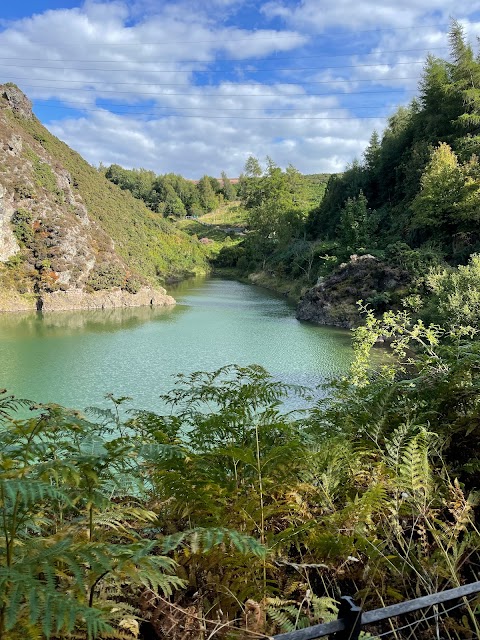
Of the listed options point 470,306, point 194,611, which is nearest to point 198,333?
point 470,306

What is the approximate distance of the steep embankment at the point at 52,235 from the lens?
26.9 m

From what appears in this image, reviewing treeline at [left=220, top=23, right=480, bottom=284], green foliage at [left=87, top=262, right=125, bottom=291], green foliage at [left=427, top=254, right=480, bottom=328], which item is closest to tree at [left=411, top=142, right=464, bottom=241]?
treeline at [left=220, top=23, right=480, bottom=284]

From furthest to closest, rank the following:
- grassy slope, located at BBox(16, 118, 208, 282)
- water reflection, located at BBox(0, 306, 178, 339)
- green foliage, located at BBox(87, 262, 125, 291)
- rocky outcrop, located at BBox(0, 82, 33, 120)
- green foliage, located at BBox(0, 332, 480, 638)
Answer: grassy slope, located at BBox(16, 118, 208, 282) < rocky outcrop, located at BBox(0, 82, 33, 120) < green foliage, located at BBox(87, 262, 125, 291) < water reflection, located at BBox(0, 306, 178, 339) < green foliage, located at BBox(0, 332, 480, 638)

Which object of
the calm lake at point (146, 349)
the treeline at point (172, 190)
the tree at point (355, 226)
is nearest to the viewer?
the calm lake at point (146, 349)

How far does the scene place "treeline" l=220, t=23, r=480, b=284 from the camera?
21594 millimetres

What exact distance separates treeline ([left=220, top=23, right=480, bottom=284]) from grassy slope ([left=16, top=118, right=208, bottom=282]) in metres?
9.91

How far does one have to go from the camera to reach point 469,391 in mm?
2473

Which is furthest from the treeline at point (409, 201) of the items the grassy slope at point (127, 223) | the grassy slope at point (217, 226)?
the grassy slope at point (217, 226)

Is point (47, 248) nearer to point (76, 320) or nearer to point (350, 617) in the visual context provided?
point (76, 320)

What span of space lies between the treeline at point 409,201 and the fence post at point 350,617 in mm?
19598

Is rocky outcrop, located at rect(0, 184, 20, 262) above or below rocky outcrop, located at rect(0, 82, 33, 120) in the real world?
below

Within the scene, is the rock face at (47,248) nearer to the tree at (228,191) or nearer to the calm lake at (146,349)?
the calm lake at (146,349)

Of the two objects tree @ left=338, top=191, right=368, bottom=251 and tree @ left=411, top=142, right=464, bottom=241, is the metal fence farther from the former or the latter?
tree @ left=338, top=191, right=368, bottom=251

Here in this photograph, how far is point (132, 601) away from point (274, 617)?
1.69ft
